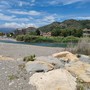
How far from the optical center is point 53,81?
6059 millimetres

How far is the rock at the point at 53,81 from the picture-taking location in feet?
19.3

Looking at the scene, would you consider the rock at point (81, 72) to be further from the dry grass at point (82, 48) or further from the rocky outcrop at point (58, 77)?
the dry grass at point (82, 48)

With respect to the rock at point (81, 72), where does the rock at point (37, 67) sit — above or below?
above

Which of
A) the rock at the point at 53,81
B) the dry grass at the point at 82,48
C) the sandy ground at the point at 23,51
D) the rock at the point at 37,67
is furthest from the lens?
the sandy ground at the point at 23,51

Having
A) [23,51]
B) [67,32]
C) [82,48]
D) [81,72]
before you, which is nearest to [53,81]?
[81,72]

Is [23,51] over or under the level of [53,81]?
under

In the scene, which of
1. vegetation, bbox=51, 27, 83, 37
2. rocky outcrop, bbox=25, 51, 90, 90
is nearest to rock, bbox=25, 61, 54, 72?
rocky outcrop, bbox=25, 51, 90, 90

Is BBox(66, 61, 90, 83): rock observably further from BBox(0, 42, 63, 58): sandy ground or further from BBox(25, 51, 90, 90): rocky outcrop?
BBox(0, 42, 63, 58): sandy ground

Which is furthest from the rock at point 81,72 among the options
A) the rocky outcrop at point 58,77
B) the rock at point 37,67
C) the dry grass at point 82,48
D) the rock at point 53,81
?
the dry grass at point 82,48

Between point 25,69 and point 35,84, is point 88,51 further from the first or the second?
point 35,84

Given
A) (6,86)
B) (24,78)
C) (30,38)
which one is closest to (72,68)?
(24,78)

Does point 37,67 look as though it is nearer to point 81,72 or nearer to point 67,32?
point 81,72

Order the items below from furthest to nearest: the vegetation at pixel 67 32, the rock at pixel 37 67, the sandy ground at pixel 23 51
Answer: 1. the vegetation at pixel 67 32
2. the sandy ground at pixel 23 51
3. the rock at pixel 37 67

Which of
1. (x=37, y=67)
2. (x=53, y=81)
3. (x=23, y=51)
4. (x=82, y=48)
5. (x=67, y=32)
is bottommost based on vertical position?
(x=67, y=32)
